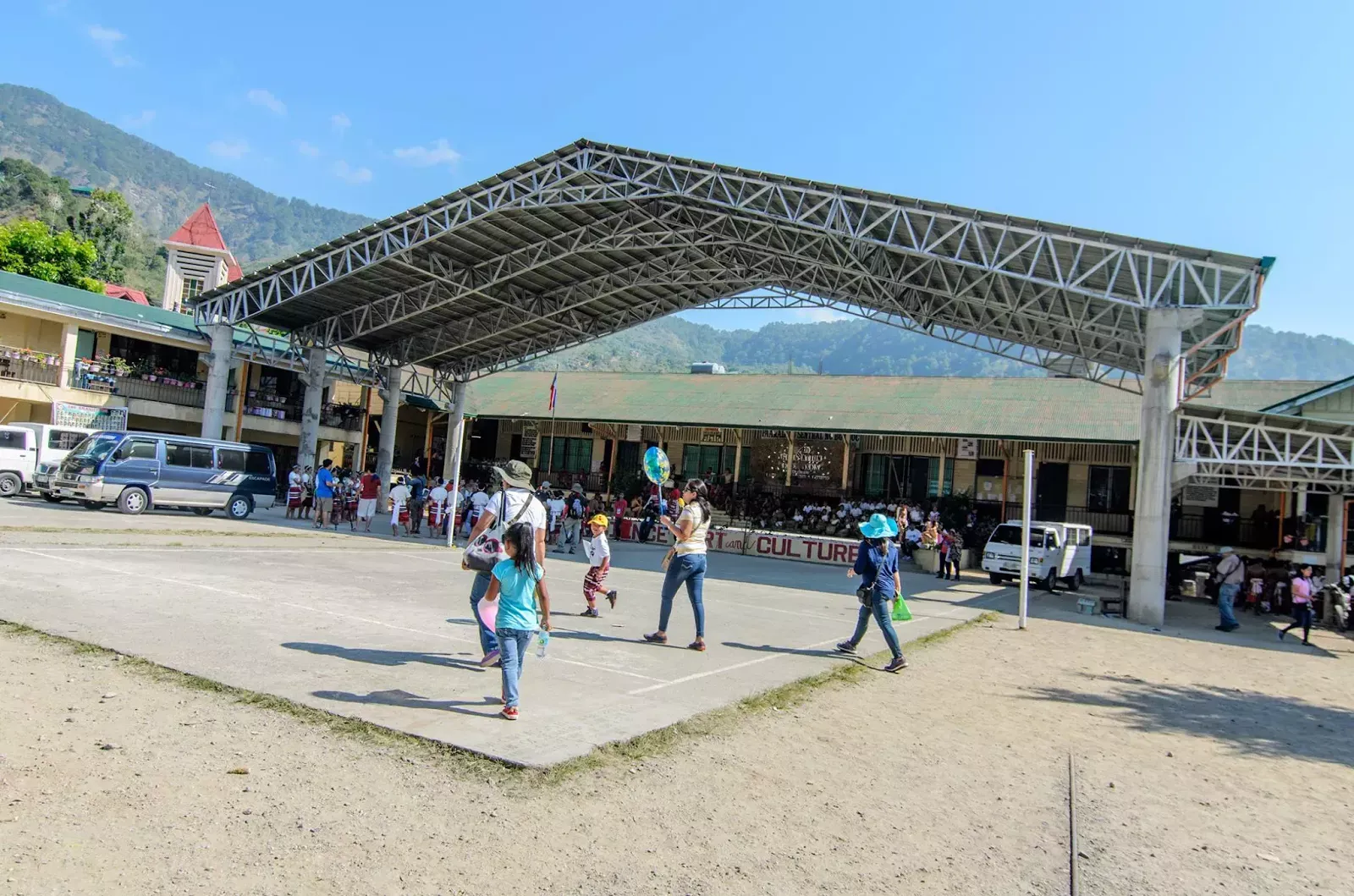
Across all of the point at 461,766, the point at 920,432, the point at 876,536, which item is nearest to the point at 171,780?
the point at 461,766

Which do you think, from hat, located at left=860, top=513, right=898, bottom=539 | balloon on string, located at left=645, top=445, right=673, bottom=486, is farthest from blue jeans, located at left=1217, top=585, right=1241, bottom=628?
balloon on string, located at left=645, top=445, right=673, bottom=486

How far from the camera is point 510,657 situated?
5875 mm

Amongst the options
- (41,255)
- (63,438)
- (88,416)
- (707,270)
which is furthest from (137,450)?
(41,255)

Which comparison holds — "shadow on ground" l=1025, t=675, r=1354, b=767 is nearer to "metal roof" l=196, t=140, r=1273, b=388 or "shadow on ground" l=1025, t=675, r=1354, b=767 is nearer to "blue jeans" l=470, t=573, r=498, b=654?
"blue jeans" l=470, t=573, r=498, b=654

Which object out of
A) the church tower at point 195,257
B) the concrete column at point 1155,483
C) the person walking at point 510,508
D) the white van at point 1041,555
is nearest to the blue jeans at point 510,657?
the person walking at point 510,508

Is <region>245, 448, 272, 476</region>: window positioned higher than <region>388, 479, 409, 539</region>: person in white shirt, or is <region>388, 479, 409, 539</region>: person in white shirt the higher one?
<region>245, 448, 272, 476</region>: window

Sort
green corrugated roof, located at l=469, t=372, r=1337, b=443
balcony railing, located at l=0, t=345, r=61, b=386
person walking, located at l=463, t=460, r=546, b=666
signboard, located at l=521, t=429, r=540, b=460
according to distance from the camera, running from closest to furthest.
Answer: person walking, located at l=463, t=460, r=546, b=666
balcony railing, located at l=0, t=345, r=61, b=386
green corrugated roof, located at l=469, t=372, r=1337, b=443
signboard, located at l=521, t=429, r=540, b=460

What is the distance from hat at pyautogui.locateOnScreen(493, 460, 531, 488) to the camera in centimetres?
699

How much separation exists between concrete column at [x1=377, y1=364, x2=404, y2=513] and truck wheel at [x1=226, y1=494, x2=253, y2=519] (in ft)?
42.7

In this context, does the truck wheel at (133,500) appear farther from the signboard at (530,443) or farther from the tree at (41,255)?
the tree at (41,255)

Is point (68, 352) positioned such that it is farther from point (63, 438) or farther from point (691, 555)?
point (691, 555)

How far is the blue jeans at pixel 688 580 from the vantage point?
9188 millimetres

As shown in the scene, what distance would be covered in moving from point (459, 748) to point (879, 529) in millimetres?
5391

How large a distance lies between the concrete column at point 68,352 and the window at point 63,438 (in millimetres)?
7635
